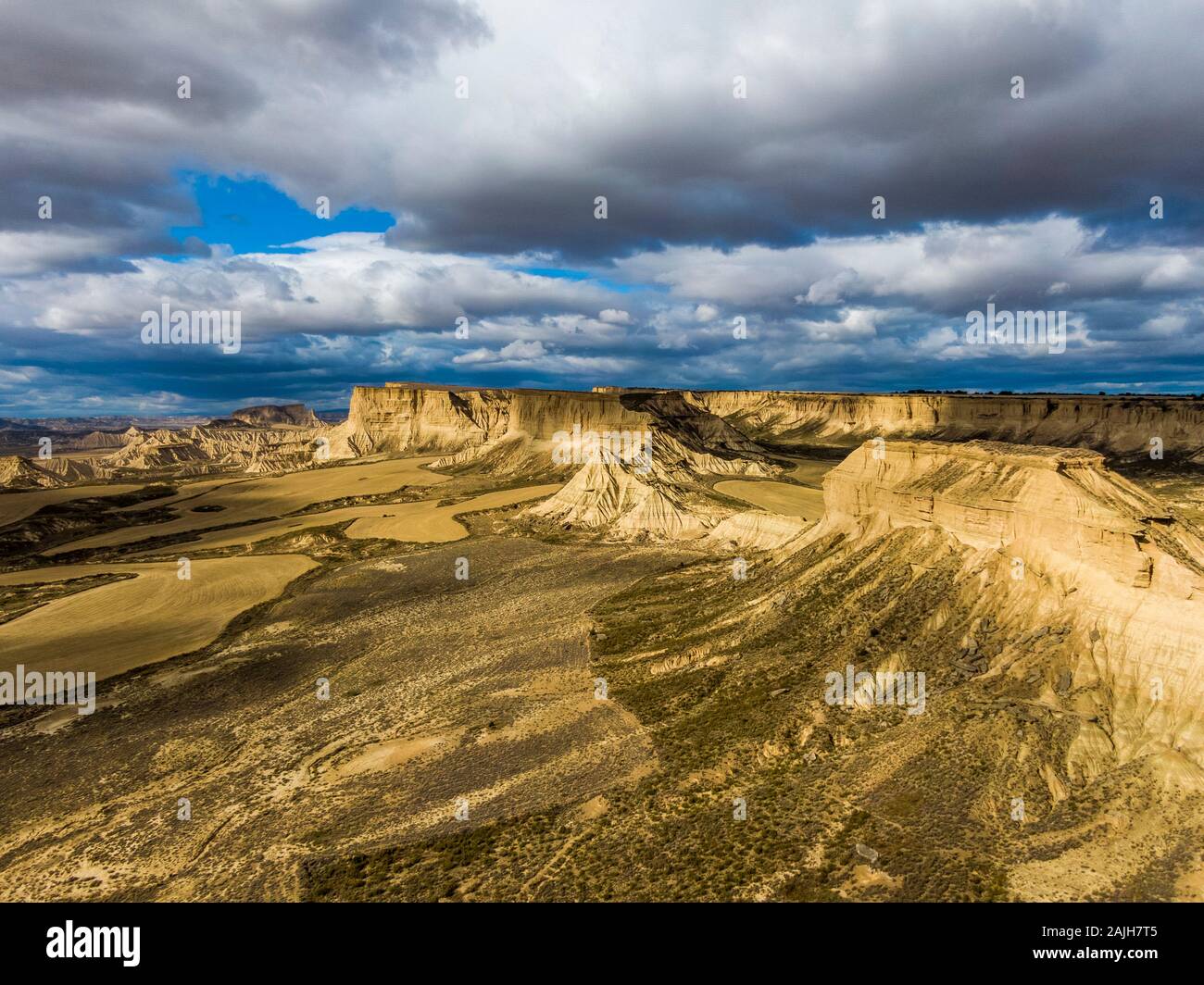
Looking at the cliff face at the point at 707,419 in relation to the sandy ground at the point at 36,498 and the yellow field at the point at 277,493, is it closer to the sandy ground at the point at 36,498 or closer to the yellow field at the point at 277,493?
the yellow field at the point at 277,493

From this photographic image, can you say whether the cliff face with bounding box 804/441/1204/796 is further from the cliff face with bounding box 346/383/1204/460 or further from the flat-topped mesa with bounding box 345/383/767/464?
the cliff face with bounding box 346/383/1204/460

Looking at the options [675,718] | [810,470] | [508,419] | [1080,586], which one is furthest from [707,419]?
[675,718]

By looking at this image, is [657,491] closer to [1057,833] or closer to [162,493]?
[1057,833]

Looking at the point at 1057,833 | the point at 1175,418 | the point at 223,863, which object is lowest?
the point at 223,863

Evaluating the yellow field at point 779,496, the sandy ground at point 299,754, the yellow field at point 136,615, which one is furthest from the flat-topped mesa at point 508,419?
the sandy ground at point 299,754

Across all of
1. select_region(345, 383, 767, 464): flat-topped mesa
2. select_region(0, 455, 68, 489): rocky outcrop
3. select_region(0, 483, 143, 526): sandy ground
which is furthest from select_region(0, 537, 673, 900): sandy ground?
select_region(0, 455, 68, 489): rocky outcrop

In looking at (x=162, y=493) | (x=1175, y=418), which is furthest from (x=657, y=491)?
(x=1175, y=418)

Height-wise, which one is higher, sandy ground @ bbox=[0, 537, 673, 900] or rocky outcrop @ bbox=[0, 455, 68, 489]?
rocky outcrop @ bbox=[0, 455, 68, 489]
